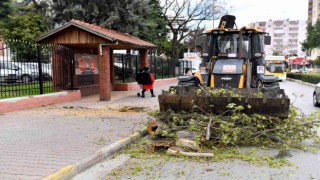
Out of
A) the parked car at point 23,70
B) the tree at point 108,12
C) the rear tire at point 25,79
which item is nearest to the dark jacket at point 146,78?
the parked car at point 23,70

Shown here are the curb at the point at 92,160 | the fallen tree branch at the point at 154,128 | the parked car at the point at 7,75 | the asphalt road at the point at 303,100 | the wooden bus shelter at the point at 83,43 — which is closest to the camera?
the curb at the point at 92,160

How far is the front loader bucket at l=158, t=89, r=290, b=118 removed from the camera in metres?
7.38

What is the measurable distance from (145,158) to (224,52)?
18.4 feet

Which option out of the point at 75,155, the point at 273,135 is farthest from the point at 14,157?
the point at 273,135

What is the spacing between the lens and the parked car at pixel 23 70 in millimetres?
12435

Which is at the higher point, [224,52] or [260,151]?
[224,52]

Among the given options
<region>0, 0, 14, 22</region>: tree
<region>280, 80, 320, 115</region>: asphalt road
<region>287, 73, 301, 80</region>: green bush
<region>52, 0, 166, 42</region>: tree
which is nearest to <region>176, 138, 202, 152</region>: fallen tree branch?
<region>280, 80, 320, 115</region>: asphalt road

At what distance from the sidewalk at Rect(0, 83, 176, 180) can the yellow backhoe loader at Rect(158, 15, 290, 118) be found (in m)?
1.75

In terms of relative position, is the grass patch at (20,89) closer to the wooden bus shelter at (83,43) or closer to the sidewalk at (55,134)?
the sidewalk at (55,134)

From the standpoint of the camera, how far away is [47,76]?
46.7 ft

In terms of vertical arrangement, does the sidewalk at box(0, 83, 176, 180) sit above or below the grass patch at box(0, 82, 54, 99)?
below

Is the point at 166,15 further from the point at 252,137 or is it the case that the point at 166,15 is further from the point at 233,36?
the point at 252,137

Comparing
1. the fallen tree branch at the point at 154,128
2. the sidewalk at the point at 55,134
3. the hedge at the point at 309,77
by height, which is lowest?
the sidewalk at the point at 55,134

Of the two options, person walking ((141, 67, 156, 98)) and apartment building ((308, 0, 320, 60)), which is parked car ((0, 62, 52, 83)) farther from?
apartment building ((308, 0, 320, 60))
